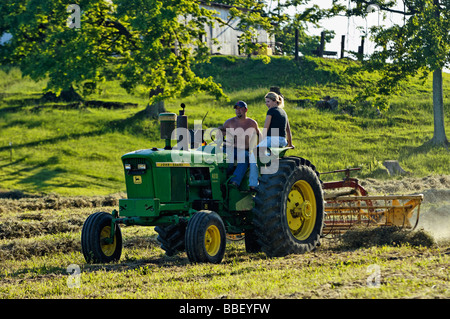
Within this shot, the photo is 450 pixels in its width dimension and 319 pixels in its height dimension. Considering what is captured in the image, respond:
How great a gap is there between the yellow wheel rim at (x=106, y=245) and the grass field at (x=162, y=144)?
227 millimetres

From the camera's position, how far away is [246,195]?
9594mm

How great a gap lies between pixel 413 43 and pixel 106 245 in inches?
822

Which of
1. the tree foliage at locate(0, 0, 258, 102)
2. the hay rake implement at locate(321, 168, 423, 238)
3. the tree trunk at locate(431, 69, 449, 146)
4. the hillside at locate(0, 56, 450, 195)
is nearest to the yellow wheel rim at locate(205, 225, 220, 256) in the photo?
the hay rake implement at locate(321, 168, 423, 238)

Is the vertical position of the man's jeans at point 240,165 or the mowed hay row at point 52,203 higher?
the man's jeans at point 240,165

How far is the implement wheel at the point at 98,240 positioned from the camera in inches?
347

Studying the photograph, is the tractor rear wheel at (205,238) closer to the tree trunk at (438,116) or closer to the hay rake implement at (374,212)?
the hay rake implement at (374,212)

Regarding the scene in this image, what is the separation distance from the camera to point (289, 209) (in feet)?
31.8

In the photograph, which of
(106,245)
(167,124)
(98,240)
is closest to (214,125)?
(106,245)

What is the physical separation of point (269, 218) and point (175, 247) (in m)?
1.63

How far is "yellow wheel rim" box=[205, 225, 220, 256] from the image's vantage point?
8.56 meters

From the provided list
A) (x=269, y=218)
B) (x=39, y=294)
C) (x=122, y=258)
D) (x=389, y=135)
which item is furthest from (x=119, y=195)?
(x=389, y=135)

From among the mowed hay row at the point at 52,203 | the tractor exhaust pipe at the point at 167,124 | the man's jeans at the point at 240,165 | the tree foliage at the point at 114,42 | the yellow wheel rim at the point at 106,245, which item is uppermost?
the tree foliage at the point at 114,42

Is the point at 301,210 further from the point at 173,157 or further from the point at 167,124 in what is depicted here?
the point at 167,124

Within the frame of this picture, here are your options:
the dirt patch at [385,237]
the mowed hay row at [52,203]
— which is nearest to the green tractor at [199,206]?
the dirt patch at [385,237]
